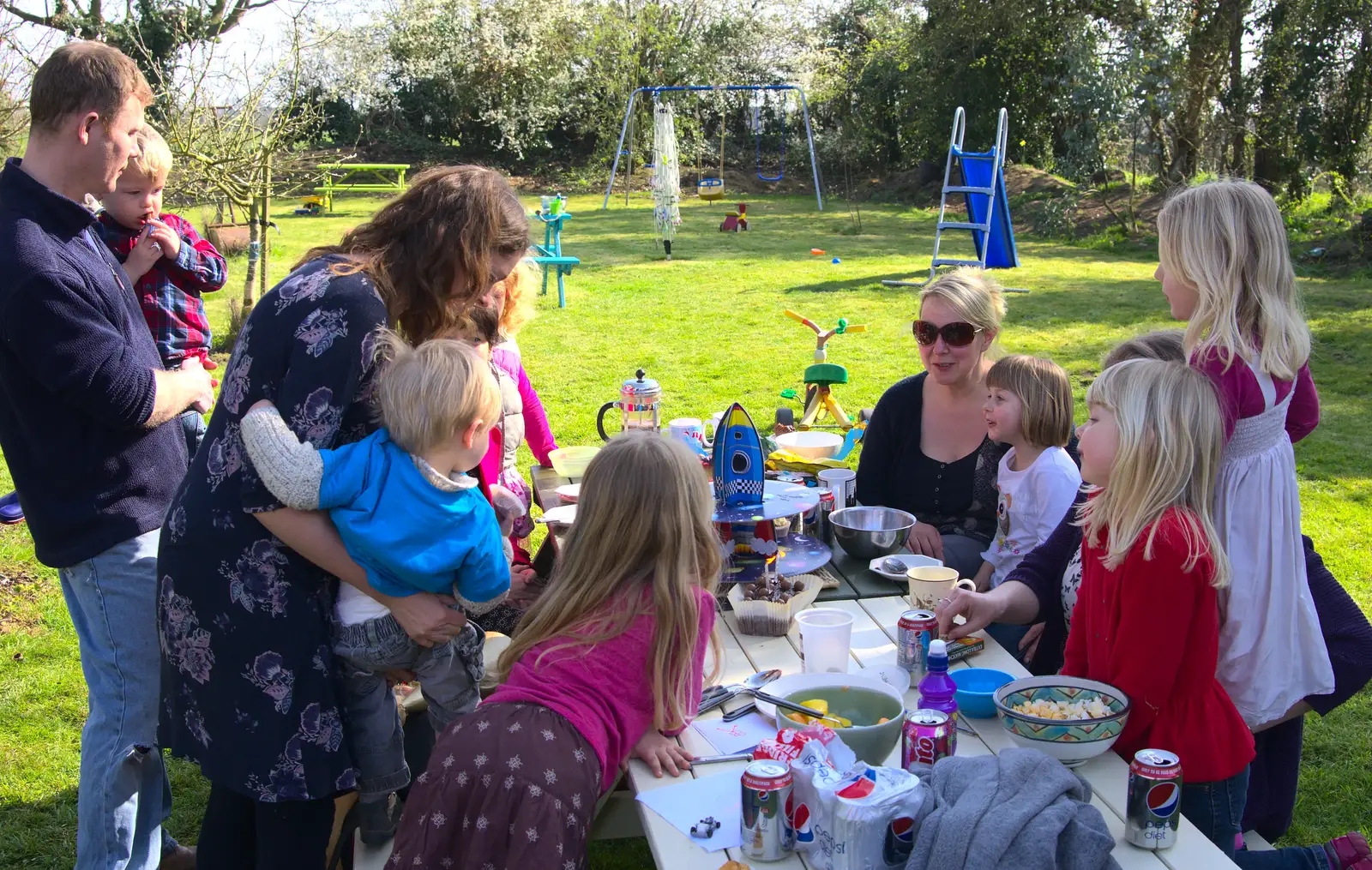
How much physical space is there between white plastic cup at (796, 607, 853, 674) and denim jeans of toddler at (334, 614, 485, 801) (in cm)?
72

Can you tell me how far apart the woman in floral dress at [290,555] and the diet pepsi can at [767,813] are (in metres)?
0.74

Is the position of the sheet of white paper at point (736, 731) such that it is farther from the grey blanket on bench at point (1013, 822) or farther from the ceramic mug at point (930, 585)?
the ceramic mug at point (930, 585)

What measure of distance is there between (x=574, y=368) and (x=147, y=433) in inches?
238

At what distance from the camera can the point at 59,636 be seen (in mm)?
4230

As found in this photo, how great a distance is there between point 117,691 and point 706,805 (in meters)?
1.49

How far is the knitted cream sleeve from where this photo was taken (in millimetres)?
1848

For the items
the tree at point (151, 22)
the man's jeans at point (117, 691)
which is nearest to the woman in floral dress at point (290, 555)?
the man's jeans at point (117, 691)

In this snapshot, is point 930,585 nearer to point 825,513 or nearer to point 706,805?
point 825,513

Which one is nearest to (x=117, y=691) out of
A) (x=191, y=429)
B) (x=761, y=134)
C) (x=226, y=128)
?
(x=191, y=429)

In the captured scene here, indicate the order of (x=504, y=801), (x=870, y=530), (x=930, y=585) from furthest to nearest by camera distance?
1. (x=870, y=530)
2. (x=930, y=585)
3. (x=504, y=801)

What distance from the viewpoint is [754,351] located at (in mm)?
8898

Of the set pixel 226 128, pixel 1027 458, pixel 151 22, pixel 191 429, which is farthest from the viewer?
pixel 151 22

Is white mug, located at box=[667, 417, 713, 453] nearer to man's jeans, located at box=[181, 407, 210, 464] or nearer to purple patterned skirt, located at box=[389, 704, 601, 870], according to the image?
man's jeans, located at box=[181, 407, 210, 464]

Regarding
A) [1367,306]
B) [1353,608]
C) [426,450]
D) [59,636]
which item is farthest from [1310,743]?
[1367,306]
